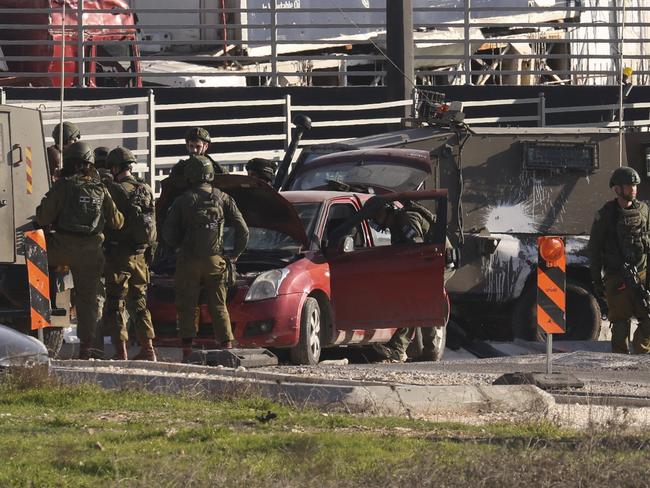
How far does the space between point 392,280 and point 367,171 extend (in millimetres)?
2157

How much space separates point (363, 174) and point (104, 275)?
401 cm

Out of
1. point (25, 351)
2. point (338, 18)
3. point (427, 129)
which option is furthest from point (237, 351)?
point (338, 18)

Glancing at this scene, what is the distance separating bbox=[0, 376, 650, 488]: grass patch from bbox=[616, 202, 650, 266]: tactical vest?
17.9 feet

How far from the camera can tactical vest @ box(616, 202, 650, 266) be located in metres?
14.6

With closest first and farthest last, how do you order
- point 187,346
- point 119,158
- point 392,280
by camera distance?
1. point 119,158
2. point 187,346
3. point 392,280

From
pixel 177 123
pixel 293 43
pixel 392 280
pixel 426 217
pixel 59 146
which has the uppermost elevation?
pixel 293 43

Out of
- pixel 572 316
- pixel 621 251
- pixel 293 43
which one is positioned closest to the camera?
pixel 621 251

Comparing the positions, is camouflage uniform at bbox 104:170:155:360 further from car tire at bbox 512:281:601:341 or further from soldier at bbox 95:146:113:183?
car tire at bbox 512:281:601:341

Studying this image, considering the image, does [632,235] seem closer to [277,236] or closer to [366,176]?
[366,176]

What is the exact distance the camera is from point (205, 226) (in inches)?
510

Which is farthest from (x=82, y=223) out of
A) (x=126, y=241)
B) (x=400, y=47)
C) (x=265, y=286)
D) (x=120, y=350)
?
(x=400, y=47)

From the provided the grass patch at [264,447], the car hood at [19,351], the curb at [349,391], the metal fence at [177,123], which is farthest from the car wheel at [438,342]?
the metal fence at [177,123]

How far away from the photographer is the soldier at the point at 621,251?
14.6 metres

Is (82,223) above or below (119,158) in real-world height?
below
